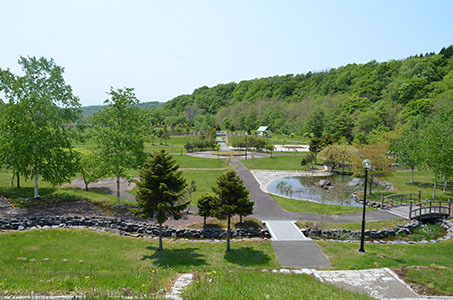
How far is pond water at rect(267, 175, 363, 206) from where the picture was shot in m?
23.8

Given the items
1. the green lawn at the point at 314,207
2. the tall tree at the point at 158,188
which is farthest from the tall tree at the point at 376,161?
the tall tree at the point at 158,188

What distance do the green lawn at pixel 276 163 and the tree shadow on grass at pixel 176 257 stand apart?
24.3 meters

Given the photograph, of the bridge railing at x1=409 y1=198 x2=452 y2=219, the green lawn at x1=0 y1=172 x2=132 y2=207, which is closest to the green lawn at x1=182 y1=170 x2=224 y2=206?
the green lawn at x1=0 y1=172 x2=132 y2=207

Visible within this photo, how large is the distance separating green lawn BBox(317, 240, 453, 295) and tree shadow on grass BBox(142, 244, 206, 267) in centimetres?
590

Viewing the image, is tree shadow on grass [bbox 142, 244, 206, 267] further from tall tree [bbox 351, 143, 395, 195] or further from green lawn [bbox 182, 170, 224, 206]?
tall tree [bbox 351, 143, 395, 195]

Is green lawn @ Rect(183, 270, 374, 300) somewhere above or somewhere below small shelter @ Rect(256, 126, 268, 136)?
below

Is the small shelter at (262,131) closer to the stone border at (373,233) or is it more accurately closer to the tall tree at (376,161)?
the tall tree at (376,161)

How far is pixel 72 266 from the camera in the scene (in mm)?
11000

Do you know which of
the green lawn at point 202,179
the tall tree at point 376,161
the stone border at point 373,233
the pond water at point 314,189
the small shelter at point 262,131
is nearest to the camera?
the stone border at point 373,233

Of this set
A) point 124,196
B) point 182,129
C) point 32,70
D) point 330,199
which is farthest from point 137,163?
point 182,129

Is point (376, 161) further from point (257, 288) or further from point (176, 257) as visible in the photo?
point (257, 288)

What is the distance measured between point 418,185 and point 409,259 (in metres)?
19.5

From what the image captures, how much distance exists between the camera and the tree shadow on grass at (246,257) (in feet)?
39.5

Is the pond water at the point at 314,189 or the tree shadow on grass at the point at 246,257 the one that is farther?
the pond water at the point at 314,189
